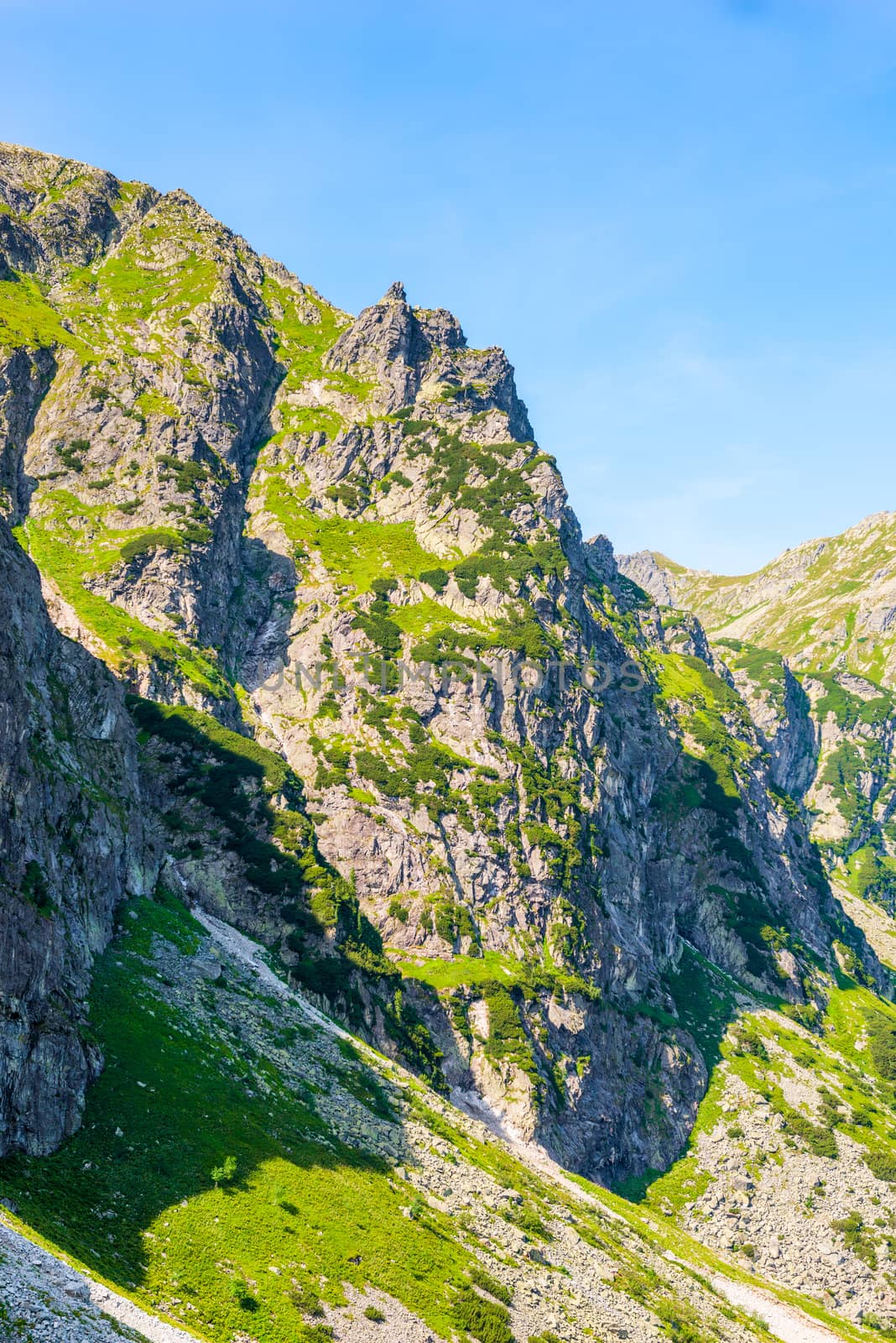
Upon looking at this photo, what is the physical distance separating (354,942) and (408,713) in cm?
4943

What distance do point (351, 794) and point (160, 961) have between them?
2551 inches

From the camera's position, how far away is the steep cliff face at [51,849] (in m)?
41.2

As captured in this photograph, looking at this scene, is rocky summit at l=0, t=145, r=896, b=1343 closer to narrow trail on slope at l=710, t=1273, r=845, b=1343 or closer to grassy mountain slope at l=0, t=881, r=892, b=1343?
grassy mountain slope at l=0, t=881, r=892, b=1343

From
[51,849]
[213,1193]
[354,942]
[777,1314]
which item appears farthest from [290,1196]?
[777,1314]

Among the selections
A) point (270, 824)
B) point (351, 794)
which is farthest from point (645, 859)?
point (270, 824)

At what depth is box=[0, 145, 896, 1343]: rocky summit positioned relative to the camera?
4416cm

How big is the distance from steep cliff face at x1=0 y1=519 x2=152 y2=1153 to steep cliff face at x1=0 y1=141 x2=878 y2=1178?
23.9 meters

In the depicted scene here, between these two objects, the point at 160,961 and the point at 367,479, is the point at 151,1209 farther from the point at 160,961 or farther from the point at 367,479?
the point at 367,479

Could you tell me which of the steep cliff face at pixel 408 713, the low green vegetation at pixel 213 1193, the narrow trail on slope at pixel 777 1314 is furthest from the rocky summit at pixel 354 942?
the steep cliff face at pixel 408 713

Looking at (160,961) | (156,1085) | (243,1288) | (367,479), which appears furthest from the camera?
(367,479)

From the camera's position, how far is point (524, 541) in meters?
180

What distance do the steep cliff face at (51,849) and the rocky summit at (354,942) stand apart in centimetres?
32

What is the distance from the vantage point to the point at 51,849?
55938mm

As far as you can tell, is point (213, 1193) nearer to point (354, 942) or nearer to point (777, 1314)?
point (354, 942)
